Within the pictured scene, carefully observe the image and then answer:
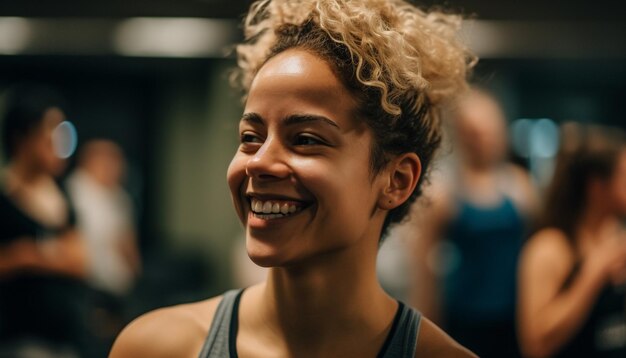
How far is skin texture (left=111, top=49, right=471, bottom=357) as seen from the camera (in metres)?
1.35

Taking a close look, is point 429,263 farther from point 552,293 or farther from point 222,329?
point 222,329

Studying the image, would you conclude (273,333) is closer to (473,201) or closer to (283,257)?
(283,257)

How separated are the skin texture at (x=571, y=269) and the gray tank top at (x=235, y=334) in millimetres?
1168

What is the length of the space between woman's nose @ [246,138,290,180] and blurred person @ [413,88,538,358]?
169cm

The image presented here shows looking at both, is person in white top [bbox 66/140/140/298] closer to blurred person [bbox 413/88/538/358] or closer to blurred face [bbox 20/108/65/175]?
blurred face [bbox 20/108/65/175]

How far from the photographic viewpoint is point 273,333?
1.50 m

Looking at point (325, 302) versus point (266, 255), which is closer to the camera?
point (266, 255)

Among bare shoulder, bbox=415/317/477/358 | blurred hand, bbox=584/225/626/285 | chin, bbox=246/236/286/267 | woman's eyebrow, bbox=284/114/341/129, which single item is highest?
woman's eyebrow, bbox=284/114/341/129

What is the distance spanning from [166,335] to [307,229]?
1.16 feet

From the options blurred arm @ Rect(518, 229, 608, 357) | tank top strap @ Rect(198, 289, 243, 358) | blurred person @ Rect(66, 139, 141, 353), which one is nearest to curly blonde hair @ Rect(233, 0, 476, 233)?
tank top strap @ Rect(198, 289, 243, 358)

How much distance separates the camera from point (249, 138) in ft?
4.65

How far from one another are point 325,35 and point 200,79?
18.9 feet

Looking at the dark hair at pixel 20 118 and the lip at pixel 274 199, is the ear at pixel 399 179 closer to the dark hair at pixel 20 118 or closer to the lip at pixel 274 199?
the lip at pixel 274 199

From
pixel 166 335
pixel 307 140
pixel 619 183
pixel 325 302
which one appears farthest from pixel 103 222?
pixel 307 140
